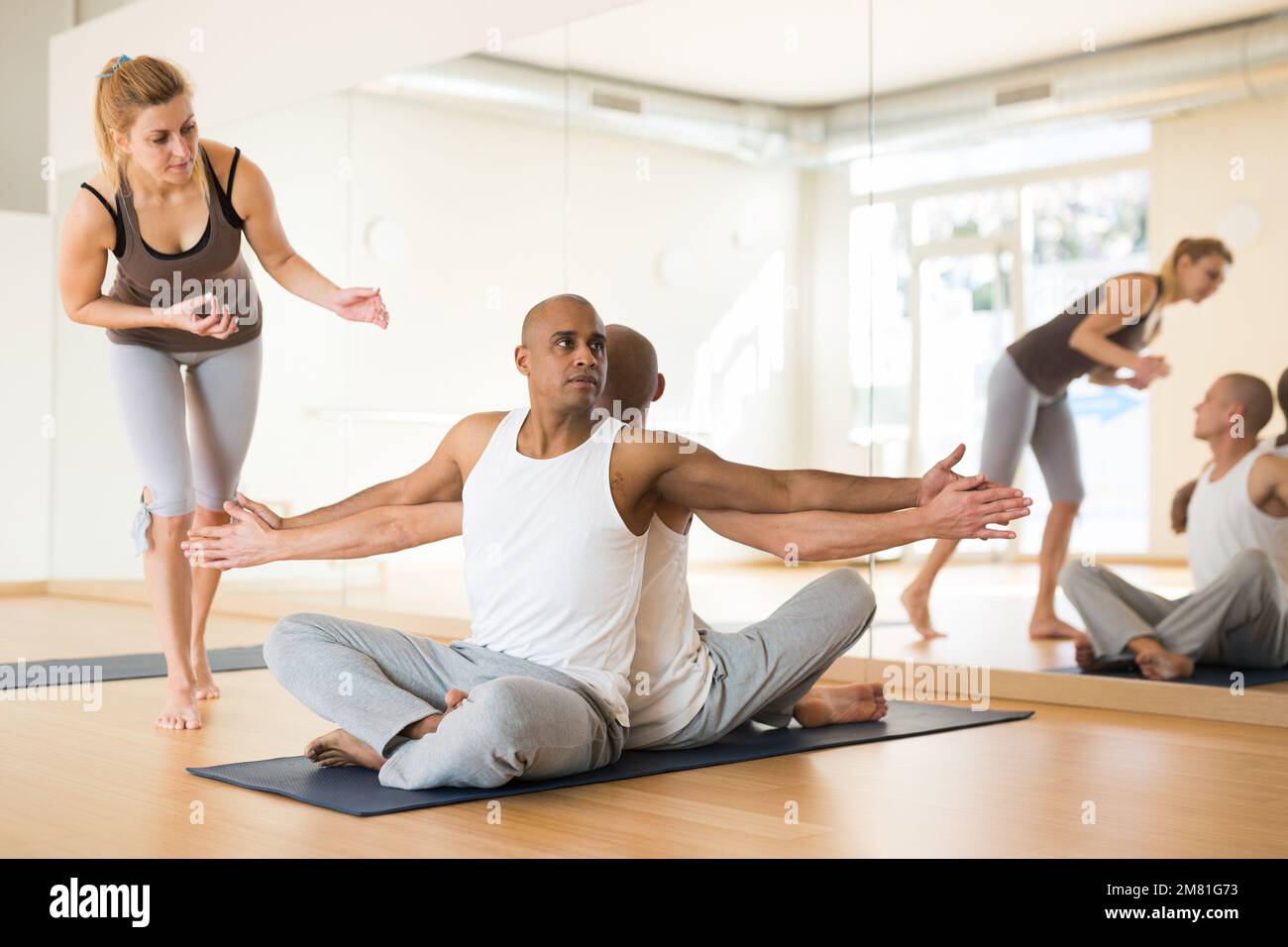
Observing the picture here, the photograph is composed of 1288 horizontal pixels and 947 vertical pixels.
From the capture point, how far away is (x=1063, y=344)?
11.6 ft

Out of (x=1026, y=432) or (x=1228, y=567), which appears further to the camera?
(x=1026, y=432)

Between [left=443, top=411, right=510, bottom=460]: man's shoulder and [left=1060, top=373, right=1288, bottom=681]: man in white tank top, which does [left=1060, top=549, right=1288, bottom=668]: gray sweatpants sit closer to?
[left=1060, top=373, right=1288, bottom=681]: man in white tank top

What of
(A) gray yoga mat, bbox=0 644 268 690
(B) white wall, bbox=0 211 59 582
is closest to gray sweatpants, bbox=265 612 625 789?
(A) gray yoga mat, bbox=0 644 268 690

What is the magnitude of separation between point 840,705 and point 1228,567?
3.16 feet

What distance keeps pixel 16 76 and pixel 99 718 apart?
5.37m

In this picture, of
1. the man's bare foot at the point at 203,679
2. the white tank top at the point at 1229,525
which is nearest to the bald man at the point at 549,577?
the man's bare foot at the point at 203,679

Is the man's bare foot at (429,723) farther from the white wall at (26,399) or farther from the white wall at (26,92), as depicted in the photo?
the white wall at (26,92)

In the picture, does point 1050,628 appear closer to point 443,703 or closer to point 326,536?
point 443,703

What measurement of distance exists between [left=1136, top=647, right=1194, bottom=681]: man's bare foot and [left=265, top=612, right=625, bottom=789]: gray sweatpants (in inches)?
58.1

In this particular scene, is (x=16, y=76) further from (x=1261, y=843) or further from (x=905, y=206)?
(x=1261, y=843)

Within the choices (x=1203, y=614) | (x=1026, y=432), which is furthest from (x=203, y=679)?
(x=1203, y=614)

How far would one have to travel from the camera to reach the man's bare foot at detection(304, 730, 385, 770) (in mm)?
2531
